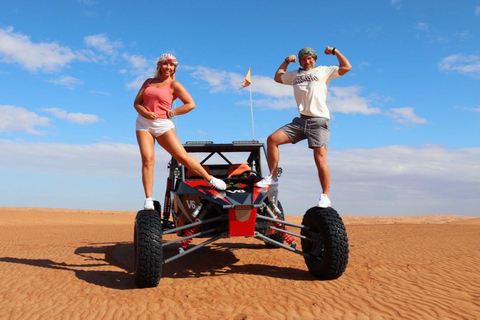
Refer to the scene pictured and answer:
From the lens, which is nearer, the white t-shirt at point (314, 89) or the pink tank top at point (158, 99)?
the pink tank top at point (158, 99)

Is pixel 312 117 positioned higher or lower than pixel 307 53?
lower

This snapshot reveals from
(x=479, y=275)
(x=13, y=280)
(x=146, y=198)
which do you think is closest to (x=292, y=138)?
(x=146, y=198)

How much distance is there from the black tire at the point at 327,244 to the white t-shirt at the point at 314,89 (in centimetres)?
136

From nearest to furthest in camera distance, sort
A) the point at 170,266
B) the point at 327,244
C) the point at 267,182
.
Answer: the point at 327,244 < the point at 267,182 < the point at 170,266

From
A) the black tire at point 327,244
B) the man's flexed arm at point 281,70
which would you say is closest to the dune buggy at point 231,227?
the black tire at point 327,244

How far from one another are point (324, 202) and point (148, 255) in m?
2.43

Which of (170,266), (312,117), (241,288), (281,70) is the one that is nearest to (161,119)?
(281,70)

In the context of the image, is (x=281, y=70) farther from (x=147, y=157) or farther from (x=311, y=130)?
(x=147, y=157)

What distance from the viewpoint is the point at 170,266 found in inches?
262

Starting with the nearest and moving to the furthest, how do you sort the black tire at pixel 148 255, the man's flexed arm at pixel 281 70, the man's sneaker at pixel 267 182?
the black tire at pixel 148 255
the man's sneaker at pixel 267 182
the man's flexed arm at pixel 281 70

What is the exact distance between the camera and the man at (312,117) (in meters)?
5.52

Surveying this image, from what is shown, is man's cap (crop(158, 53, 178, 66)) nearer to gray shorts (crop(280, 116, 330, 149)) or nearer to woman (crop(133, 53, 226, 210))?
woman (crop(133, 53, 226, 210))

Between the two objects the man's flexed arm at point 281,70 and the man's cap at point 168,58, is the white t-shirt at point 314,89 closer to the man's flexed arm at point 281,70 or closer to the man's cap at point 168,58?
the man's flexed arm at point 281,70

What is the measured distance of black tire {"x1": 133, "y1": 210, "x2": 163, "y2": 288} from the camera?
4.79 m
